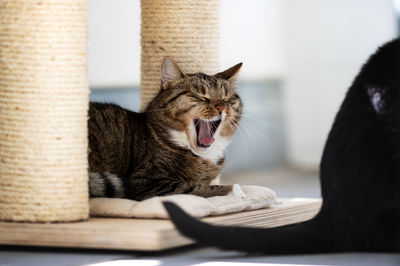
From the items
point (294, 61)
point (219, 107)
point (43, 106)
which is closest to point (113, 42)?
point (219, 107)

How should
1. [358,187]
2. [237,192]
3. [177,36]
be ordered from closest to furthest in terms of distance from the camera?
[358,187], [237,192], [177,36]

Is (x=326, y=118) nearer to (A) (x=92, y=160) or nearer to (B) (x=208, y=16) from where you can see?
(B) (x=208, y=16)

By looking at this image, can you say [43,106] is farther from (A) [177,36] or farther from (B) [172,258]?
(A) [177,36]

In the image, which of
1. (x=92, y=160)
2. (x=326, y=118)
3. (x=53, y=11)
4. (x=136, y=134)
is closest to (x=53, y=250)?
(x=92, y=160)

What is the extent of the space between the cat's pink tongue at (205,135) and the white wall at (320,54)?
9.97 ft

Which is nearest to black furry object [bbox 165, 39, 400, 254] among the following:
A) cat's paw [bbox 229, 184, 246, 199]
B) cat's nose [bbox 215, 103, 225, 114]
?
cat's paw [bbox 229, 184, 246, 199]

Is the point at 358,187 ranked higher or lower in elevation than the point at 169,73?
lower

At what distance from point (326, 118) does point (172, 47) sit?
2.98 m

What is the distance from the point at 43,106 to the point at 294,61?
11.9 feet

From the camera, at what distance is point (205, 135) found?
2334 millimetres

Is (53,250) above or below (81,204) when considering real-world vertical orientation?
below

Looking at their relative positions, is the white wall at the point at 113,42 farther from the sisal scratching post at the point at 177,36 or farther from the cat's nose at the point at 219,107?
the cat's nose at the point at 219,107

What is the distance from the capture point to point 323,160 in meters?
1.87

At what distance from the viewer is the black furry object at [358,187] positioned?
1736 millimetres
